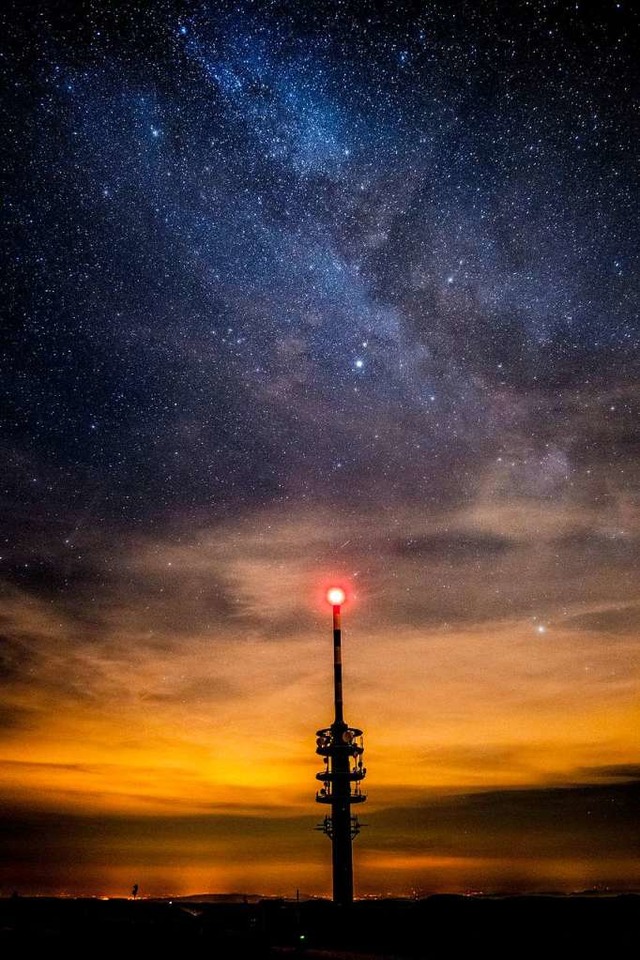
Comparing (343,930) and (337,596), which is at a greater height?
(337,596)

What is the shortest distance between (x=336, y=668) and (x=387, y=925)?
75.0ft

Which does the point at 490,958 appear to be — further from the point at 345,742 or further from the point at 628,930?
the point at 345,742

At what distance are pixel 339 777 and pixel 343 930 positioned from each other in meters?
20.2

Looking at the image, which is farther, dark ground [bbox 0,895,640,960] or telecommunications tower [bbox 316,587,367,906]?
telecommunications tower [bbox 316,587,367,906]

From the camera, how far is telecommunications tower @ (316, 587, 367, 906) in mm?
47000

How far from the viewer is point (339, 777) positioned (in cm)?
4906

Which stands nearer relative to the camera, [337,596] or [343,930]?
[343,930]

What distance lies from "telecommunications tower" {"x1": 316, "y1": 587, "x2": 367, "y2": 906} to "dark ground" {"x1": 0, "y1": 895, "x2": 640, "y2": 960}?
480 inches

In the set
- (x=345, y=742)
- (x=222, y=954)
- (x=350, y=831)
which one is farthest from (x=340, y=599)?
(x=222, y=954)

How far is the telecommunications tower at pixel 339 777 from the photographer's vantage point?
154 feet

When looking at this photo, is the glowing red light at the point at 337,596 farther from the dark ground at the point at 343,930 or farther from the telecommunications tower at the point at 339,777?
the dark ground at the point at 343,930

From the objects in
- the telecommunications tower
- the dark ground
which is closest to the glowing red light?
the telecommunications tower

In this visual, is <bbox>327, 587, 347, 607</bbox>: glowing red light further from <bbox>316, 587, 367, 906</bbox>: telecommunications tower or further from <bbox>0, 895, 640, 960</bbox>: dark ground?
<bbox>0, 895, 640, 960</bbox>: dark ground

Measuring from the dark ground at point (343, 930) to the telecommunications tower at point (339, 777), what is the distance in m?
12.2
